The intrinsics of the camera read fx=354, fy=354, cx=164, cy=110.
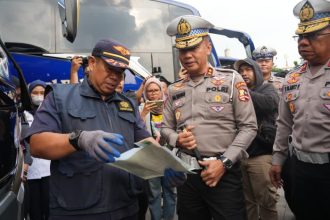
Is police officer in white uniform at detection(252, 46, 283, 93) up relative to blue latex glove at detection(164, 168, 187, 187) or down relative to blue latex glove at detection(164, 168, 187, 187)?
up

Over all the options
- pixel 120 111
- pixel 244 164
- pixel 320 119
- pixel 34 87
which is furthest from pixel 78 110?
pixel 34 87

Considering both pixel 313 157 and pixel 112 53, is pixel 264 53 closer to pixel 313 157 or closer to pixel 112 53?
pixel 313 157

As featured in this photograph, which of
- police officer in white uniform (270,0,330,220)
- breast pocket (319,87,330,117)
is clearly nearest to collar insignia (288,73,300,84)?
police officer in white uniform (270,0,330,220)

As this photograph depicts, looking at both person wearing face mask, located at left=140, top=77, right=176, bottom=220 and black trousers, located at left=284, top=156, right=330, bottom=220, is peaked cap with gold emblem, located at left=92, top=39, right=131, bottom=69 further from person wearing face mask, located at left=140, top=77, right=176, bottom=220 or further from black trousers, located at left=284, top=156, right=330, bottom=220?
person wearing face mask, located at left=140, top=77, right=176, bottom=220

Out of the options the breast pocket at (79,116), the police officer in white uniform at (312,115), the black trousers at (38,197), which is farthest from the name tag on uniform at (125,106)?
the black trousers at (38,197)

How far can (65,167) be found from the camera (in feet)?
5.89

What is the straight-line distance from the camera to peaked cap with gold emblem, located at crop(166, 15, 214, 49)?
2.39 m

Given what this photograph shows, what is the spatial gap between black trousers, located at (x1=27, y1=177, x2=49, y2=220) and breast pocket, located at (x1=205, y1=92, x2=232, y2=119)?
2.07 meters

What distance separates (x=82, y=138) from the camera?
5.23 ft

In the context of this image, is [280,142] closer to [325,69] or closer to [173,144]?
[325,69]

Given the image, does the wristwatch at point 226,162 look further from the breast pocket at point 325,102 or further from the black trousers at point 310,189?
the breast pocket at point 325,102

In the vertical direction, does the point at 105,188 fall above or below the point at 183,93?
below

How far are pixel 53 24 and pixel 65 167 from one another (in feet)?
11.6

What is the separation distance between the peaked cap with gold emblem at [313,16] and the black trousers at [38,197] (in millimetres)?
2779
